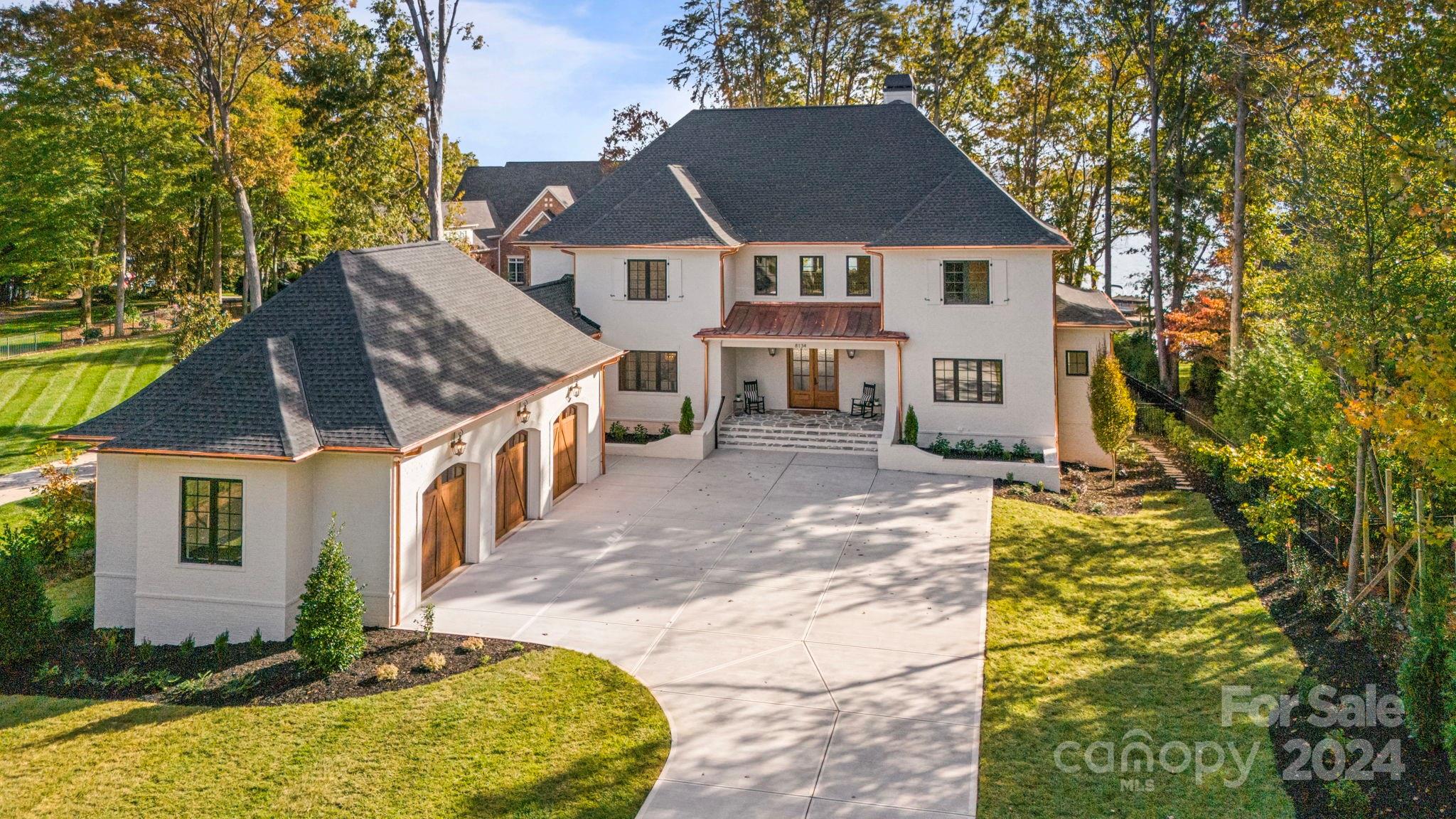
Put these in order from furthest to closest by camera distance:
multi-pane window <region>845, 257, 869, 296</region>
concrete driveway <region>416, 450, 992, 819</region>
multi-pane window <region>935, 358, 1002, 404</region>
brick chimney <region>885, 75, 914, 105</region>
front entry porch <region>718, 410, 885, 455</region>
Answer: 1. brick chimney <region>885, 75, 914, 105</region>
2. multi-pane window <region>845, 257, 869, 296</region>
3. front entry porch <region>718, 410, 885, 455</region>
4. multi-pane window <region>935, 358, 1002, 404</region>
5. concrete driveway <region>416, 450, 992, 819</region>

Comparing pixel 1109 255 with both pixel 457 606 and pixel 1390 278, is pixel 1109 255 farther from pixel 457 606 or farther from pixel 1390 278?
pixel 457 606

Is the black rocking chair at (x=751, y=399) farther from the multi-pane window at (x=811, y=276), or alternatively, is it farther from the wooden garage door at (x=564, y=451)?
the wooden garage door at (x=564, y=451)

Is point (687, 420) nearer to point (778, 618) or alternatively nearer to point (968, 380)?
point (968, 380)

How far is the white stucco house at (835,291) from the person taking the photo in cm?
2494

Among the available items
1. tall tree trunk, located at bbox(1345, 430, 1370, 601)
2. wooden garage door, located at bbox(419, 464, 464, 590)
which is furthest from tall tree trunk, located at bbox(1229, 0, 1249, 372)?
wooden garage door, located at bbox(419, 464, 464, 590)

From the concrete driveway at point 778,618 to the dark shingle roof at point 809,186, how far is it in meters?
7.28

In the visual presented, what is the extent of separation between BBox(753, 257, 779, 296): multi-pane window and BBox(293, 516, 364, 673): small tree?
17.8m

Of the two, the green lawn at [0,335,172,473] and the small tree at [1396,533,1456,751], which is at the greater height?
the green lawn at [0,335,172,473]

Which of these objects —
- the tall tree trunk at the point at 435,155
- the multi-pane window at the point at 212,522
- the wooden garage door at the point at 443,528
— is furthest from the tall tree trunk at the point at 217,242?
the multi-pane window at the point at 212,522

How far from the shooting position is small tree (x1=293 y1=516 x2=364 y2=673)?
12.5 m

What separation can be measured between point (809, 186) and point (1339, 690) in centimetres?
2111

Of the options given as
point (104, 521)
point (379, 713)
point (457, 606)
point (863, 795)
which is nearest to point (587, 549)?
point (457, 606)

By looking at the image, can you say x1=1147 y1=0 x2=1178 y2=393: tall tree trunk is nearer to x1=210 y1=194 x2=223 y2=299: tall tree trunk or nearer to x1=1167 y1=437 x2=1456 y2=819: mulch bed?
x1=1167 y1=437 x2=1456 y2=819: mulch bed

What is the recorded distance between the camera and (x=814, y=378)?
28.8 m
